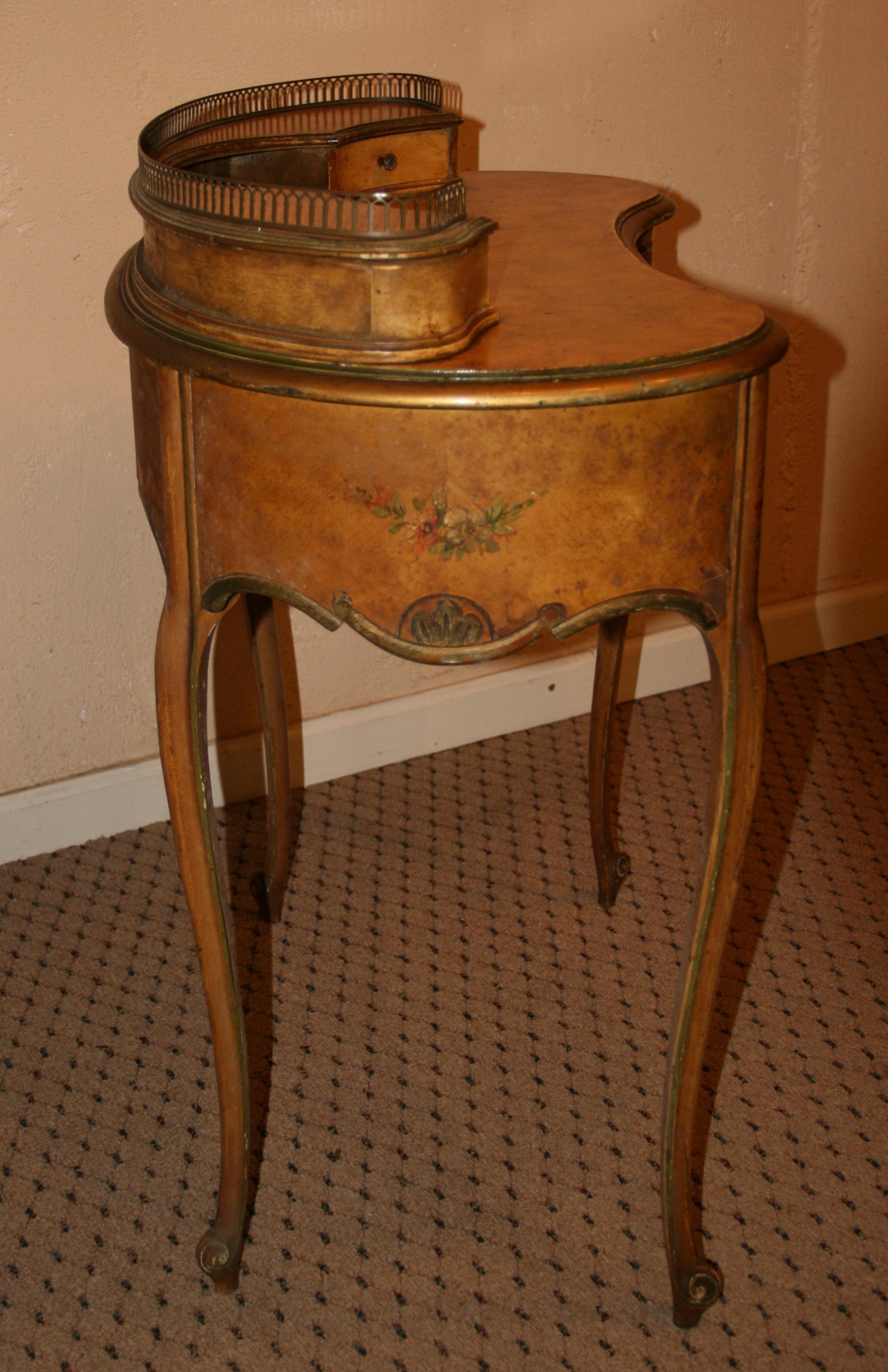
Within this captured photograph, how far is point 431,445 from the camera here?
0.80 m

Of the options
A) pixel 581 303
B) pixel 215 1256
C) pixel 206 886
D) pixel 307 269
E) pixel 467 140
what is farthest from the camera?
pixel 467 140

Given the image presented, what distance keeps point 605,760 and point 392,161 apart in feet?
2.37

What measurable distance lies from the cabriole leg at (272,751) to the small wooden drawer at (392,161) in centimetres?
45

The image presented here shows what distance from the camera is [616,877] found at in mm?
1593

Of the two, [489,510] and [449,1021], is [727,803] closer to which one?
[489,510]

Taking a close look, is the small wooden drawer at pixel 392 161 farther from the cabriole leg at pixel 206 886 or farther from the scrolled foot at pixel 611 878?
the scrolled foot at pixel 611 878

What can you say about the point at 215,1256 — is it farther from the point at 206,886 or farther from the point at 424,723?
the point at 424,723

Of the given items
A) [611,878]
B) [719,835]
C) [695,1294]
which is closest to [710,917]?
[719,835]

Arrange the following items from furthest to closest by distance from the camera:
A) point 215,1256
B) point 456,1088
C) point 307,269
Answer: point 456,1088, point 215,1256, point 307,269

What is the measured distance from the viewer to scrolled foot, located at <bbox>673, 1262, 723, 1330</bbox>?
42.9 inches

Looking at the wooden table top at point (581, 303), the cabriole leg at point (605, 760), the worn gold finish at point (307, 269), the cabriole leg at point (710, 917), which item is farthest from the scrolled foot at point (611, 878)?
the worn gold finish at point (307, 269)

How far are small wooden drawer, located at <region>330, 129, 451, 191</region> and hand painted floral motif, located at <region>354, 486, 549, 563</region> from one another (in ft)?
1.36

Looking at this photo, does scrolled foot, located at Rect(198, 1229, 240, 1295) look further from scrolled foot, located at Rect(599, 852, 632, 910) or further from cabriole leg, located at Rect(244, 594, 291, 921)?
scrolled foot, located at Rect(599, 852, 632, 910)

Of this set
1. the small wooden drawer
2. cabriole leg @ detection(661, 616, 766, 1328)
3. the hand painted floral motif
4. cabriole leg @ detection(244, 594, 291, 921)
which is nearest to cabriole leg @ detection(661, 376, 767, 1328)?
cabriole leg @ detection(661, 616, 766, 1328)
